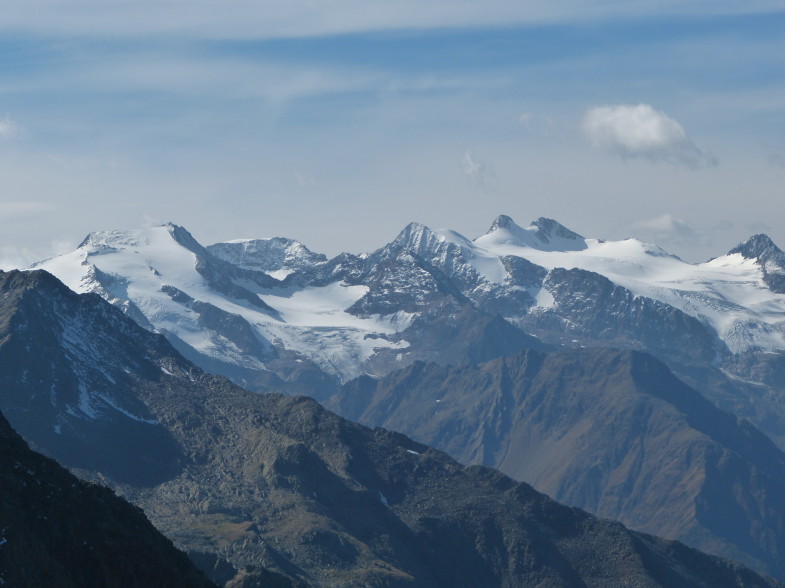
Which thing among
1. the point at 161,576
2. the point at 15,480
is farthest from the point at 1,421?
the point at 161,576

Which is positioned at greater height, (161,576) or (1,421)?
(1,421)

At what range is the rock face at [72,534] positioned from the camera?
171 m

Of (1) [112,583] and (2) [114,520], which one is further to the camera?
(2) [114,520]

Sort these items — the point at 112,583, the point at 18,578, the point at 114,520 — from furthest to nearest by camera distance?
1. the point at 114,520
2. the point at 112,583
3. the point at 18,578

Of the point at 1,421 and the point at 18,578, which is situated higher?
the point at 1,421

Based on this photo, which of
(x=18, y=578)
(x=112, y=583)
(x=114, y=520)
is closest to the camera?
(x=18, y=578)

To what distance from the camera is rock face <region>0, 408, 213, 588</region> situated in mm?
171000

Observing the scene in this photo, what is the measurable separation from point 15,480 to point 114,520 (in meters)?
13.7

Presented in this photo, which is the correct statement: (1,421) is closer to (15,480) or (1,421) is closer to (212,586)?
(15,480)

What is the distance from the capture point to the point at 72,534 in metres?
184

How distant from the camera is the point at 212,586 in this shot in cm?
19400

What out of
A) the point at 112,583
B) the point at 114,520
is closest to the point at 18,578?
the point at 112,583

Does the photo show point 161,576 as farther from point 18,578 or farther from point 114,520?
point 18,578

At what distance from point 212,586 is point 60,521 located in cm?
2097
